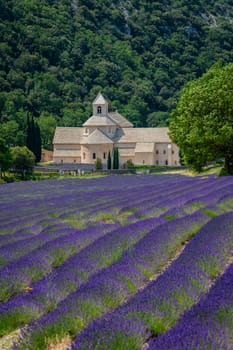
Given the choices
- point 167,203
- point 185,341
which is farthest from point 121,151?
point 185,341

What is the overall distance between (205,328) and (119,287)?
2.61 meters

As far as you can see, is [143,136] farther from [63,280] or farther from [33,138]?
[63,280]

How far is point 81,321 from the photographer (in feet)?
21.4

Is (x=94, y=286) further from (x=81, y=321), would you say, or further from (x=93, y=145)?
(x=93, y=145)

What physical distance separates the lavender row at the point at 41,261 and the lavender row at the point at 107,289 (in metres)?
1.32

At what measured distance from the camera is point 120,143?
114 metres

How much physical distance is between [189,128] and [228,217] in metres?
32.2

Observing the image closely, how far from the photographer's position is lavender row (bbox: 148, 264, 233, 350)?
4.97 m

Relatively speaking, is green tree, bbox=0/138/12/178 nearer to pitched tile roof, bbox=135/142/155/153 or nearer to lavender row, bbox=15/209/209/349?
pitched tile roof, bbox=135/142/155/153

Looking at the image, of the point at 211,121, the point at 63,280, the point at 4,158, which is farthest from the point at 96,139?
the point at 63,280

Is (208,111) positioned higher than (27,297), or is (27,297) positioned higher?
(208,111)

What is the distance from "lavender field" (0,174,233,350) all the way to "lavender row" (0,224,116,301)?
0.02 meters

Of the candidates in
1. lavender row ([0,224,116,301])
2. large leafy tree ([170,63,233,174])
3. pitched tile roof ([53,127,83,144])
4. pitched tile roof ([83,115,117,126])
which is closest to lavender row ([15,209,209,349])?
lavender row ([0,224,116,301])

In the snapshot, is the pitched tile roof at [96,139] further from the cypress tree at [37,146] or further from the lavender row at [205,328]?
the lavender row at [205,328]
